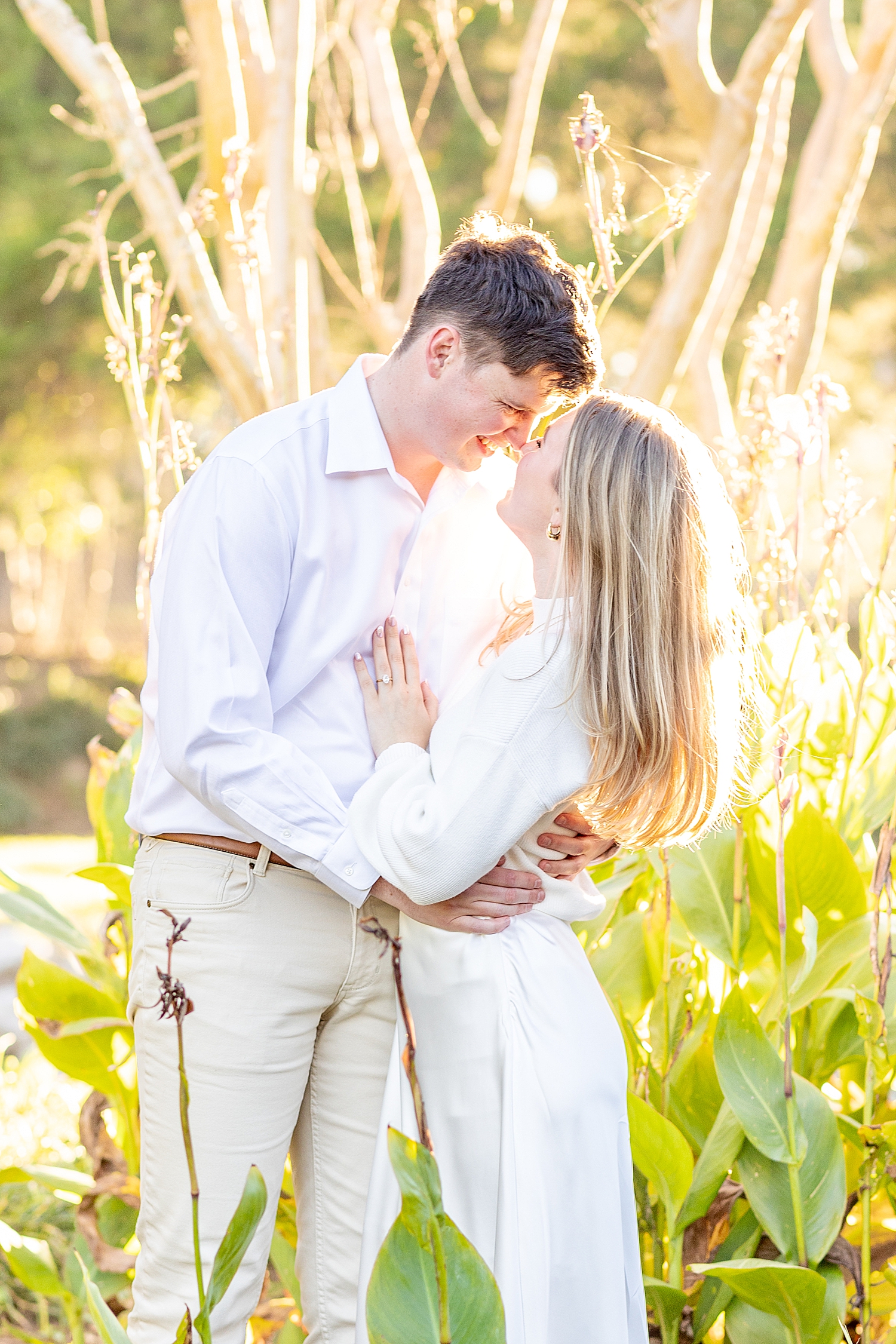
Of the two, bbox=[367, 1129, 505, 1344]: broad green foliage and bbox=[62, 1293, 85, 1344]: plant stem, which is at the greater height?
bbox=[367, 1129, 505, 1344]: broad green foliage

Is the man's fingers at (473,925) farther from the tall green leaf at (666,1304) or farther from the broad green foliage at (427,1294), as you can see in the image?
the tall green leaf at (666,1304)

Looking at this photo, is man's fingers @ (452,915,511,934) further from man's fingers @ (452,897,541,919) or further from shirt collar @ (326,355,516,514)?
shirt collar @ (326,355,516,514)

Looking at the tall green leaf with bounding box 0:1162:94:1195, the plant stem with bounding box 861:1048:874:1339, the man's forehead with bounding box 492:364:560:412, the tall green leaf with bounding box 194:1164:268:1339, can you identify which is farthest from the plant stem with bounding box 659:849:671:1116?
the tall green leaf with bounding box 0:1162:94:1195

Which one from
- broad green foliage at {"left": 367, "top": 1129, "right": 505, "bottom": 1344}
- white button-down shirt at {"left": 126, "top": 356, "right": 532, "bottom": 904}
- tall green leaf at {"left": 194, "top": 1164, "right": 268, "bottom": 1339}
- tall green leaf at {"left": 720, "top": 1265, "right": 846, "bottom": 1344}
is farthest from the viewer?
tall green leaf at {"left": 720, "top": 1265, "right": 846, "bottom": 1344}

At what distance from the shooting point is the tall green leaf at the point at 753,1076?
6.06 feet

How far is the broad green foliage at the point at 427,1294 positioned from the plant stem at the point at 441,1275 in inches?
1.3

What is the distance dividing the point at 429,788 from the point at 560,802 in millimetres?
169

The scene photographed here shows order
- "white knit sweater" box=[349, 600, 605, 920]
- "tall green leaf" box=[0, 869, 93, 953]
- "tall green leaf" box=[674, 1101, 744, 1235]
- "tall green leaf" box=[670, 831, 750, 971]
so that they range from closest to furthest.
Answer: "white knit sweater" box=[349, 600, 605, 920]
"tall green leaf" box=[674, 1101, 744, 1235]
"tall green leaf" box=[670, 831, 750, 971]
"tall green leaf" box=[0, 869, 93, 953]

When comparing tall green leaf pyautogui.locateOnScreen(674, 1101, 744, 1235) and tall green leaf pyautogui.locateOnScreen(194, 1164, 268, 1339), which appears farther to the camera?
tall green leaf pyautogui.locateOnScreen(674, 1101, 744, 1235)

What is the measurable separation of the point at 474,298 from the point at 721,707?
66 cm

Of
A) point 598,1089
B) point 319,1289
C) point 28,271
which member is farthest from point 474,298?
point 28,271

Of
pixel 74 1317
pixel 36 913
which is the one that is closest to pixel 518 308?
pixel 36 913

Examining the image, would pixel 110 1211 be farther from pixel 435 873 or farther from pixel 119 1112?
pixel 435 873

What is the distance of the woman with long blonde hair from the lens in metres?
1.53
